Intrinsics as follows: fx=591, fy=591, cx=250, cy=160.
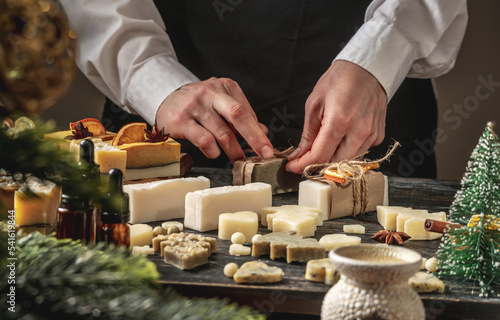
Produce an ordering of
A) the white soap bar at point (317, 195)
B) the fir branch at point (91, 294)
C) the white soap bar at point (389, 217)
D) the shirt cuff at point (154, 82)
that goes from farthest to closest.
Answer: the shirt cuff at point (154, 82) < the white soap bar at point (317, 195) < the white soap bar at point (389, 217) < the fir branch at point (91, 294)

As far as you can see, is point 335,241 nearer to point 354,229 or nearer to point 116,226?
point 354,229

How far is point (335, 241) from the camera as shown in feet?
5.79

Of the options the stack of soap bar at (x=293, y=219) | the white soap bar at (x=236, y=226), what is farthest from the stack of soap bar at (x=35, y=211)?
the stack of soap bar at (x=293, y=219)

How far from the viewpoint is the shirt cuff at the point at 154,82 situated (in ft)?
8.73

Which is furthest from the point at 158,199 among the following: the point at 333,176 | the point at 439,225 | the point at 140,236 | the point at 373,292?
the point at 373,292

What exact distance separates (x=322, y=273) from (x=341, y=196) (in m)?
0.70

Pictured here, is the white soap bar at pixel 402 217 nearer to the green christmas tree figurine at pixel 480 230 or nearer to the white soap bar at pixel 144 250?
the green christmas tree figurine at pixel 480 230

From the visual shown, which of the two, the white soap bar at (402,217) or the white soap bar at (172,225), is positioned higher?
the white soap bar at (402,217)

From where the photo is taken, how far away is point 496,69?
14.4 feet

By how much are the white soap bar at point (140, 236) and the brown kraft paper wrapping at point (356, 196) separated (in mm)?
684

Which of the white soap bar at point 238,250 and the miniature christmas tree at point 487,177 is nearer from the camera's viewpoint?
the miniature christmas tree at point 487,177

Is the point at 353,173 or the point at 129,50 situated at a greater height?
the point at 129,50

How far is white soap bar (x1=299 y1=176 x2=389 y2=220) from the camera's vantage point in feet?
6.93

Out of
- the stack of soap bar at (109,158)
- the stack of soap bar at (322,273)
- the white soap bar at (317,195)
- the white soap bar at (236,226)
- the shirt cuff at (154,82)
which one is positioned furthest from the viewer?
the shirt cuff at (154,82)
